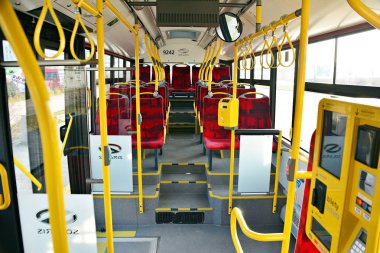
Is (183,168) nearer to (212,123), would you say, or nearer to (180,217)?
(212,123)

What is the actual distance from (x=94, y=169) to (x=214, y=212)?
161 centimetres

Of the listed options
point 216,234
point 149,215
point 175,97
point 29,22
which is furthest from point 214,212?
point 175,97

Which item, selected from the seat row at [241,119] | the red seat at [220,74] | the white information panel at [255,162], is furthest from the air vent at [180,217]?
the red seat at [220,74]

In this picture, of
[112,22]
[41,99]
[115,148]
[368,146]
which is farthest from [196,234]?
[41,99]

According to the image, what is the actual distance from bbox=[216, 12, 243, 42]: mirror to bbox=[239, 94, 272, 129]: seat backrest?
7.76 ft

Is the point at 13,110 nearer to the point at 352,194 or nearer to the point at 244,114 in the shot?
the point at 352,194

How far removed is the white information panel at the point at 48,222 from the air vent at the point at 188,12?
4.47ft

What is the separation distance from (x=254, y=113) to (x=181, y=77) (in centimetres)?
653

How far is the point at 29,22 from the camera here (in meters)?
2.89

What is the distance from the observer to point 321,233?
1.77 m

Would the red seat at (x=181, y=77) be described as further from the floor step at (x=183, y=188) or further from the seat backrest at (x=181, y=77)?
A: the floor step at (x=183, y=188)

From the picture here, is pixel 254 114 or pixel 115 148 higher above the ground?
pixel 254 114

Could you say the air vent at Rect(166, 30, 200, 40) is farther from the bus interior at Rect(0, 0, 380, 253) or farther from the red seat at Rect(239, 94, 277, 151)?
the red seat at Rect(239, 94, 277, 151)

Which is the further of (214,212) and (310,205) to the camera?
(214,212)
